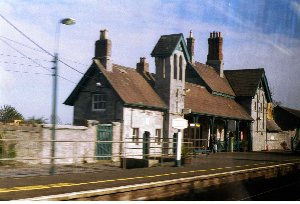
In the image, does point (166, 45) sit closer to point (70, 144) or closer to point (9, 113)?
point (70, 144)

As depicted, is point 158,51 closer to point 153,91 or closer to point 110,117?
point 153,91

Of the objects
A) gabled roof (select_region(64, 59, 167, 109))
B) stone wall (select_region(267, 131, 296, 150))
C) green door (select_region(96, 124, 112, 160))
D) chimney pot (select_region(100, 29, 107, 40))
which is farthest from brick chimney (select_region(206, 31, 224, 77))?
green door (select_region(96, 124, 112, 160))

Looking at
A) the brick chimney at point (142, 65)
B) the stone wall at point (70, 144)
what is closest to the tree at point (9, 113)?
the brick chimney at point (142, 65)

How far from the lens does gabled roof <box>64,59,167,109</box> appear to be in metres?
24.4

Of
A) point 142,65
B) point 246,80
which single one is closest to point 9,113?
point 142,65

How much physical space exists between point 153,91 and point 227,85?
44.8 ft

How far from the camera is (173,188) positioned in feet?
37.5

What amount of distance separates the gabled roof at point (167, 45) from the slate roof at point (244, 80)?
40.3 ft

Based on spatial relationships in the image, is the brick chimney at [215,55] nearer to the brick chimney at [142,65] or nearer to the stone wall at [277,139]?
the stone wall at [277,139]

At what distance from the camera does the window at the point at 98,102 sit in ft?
82.3

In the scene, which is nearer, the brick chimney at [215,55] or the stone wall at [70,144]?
the stone wall at [70,144]

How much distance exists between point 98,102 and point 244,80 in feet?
63.7

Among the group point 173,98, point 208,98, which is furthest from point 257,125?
point 173,98

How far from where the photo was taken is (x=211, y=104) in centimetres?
3278
